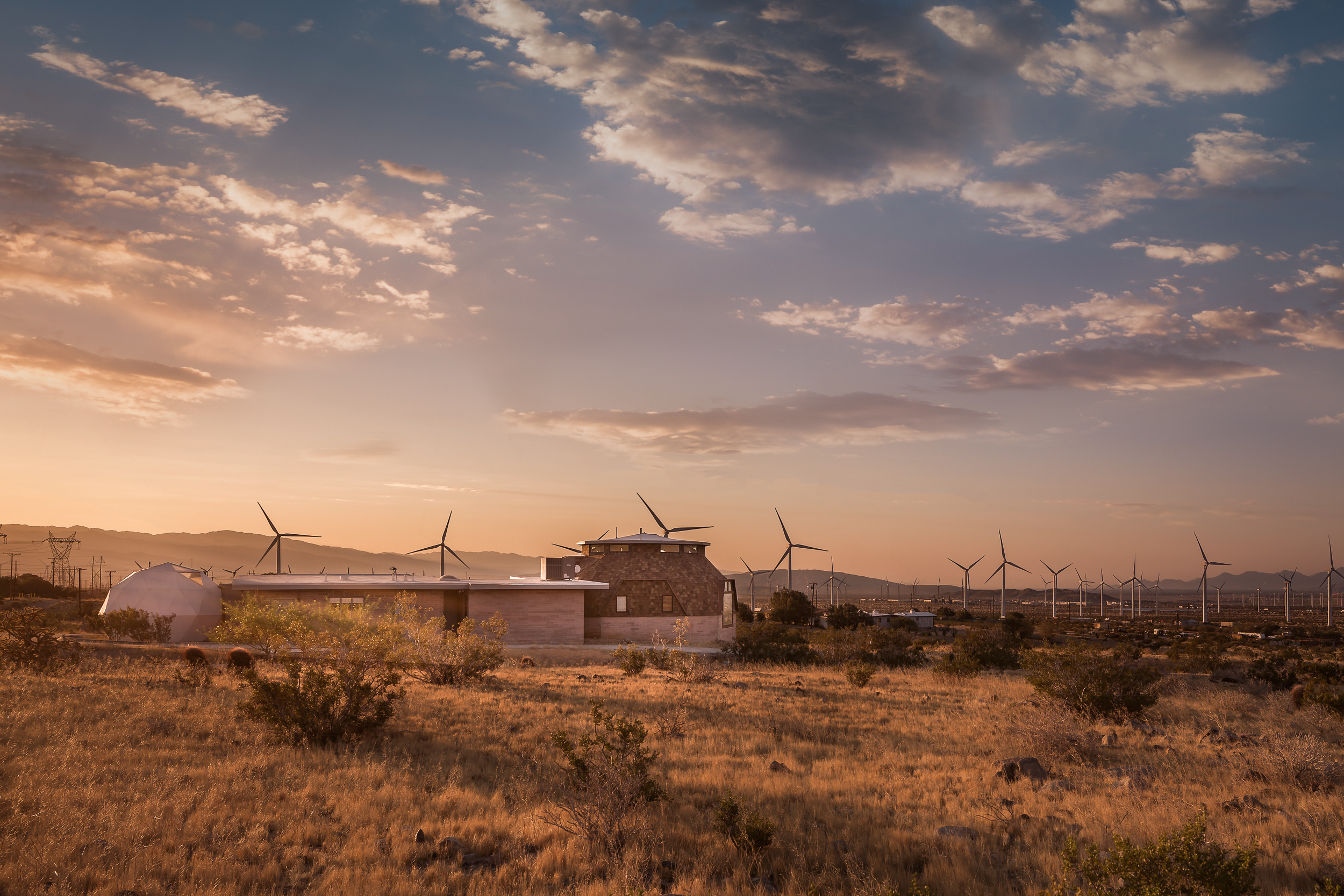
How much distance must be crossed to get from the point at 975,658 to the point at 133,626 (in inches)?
1854

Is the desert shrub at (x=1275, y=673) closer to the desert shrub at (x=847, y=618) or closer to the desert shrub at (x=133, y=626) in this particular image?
the desert shrub at (x=847, y=618)

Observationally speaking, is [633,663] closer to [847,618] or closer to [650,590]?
[650,590]

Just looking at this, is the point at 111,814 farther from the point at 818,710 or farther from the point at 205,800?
the point at 818,710

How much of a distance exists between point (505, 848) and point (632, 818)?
1.83 metres

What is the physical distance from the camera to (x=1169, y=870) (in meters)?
6.85

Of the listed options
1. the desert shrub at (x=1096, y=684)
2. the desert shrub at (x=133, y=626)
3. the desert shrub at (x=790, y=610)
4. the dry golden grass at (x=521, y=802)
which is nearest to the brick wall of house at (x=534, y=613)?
the desert shrub at (x=133, y=626)

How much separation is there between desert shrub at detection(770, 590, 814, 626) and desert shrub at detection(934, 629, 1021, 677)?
3403cm

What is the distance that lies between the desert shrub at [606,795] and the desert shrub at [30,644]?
2193cm

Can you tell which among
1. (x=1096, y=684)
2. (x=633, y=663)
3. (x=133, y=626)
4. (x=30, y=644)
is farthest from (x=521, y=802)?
(x=133, y=626)

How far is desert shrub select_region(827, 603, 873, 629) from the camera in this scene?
69356 mm

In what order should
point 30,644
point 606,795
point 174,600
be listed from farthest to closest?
1. point 174,600
2. point 30,644
3. point 606,795

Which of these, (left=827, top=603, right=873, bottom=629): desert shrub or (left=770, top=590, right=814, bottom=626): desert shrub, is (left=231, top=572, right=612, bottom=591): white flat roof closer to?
(left=827, top=603, right=873, bottom=629): desert shrub

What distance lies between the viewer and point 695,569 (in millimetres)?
55969

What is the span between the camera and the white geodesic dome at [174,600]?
1880 inches
